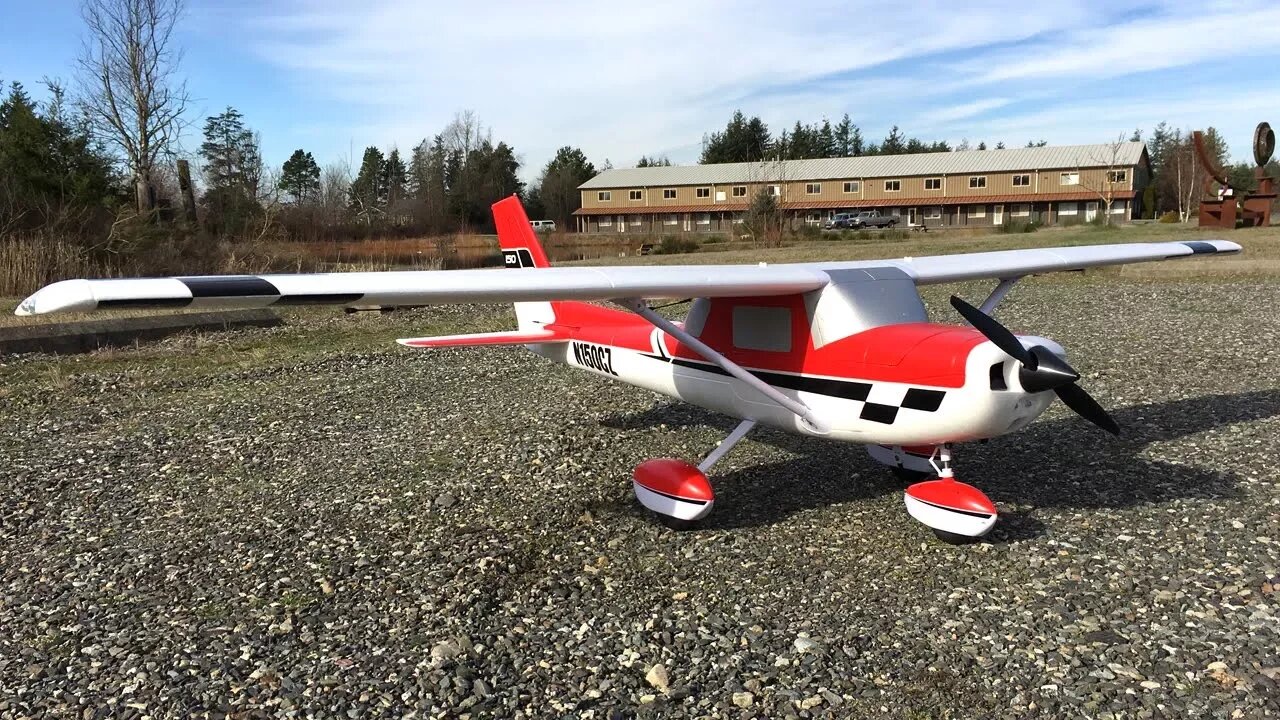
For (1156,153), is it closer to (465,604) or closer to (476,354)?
(476,354)

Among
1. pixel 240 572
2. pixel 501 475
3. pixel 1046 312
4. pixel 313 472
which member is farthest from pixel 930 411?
pixel 1046 312

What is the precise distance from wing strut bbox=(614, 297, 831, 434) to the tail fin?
2967 mm

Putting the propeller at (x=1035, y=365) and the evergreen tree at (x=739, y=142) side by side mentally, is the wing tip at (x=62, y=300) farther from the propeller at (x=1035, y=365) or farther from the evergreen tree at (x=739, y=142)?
the evergreen tree at (x=739, y=142)

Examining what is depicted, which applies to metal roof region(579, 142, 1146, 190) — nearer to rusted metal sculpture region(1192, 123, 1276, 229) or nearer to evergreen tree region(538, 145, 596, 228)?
evergreen tree region(538, 145, 596, 228)

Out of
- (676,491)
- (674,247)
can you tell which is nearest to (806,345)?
(676,491)

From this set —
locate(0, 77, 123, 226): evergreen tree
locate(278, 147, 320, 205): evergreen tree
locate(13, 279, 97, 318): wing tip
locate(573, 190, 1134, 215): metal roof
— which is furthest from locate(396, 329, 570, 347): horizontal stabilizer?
locate(278, 147, 320, 205): evergreen tree

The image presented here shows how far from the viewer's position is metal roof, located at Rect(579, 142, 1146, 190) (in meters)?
66.9

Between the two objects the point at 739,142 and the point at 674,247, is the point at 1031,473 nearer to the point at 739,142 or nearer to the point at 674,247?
the point at 674,247

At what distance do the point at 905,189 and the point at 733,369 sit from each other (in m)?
69.5

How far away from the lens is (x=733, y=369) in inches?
255

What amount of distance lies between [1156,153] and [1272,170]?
530 inches

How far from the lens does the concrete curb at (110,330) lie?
14.6 meters

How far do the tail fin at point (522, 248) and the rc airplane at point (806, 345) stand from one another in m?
1.78

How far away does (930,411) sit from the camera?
5477mm
